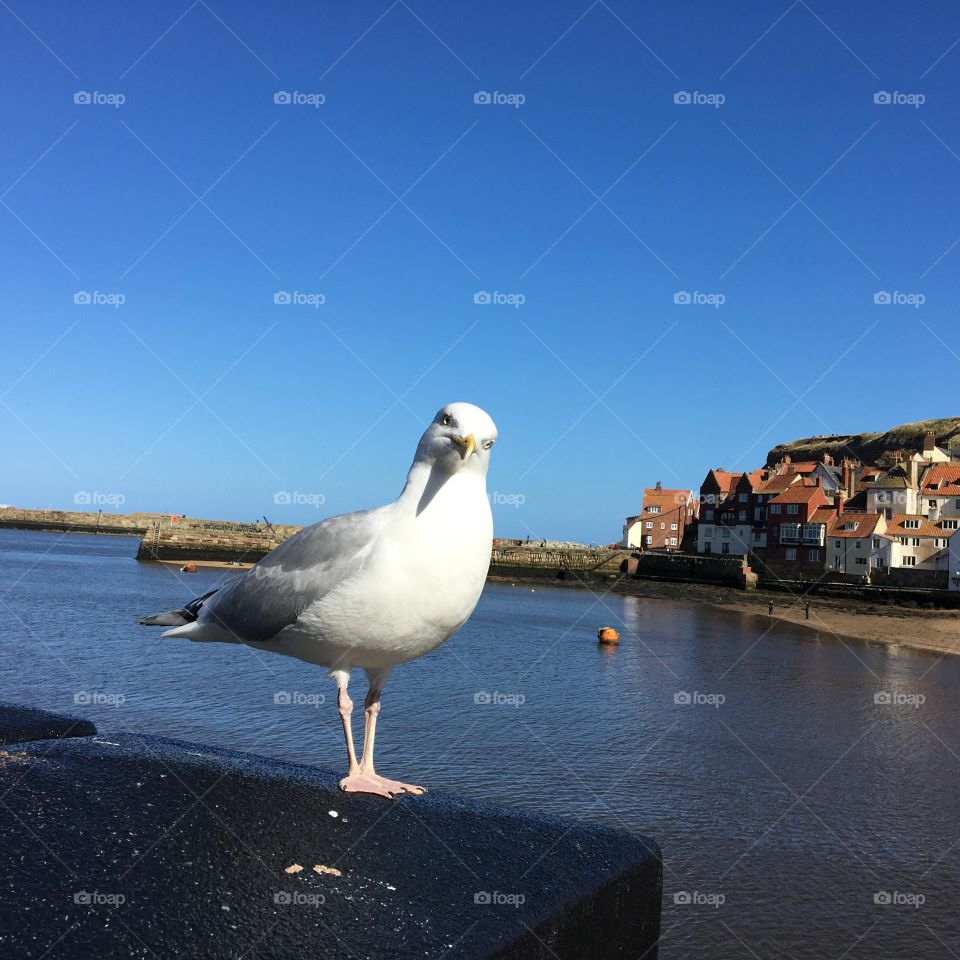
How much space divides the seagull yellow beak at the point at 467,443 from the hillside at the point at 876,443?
14334 cm

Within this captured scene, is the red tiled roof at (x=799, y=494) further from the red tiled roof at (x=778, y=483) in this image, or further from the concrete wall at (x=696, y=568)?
the concrete wall at (x=696, y=568)

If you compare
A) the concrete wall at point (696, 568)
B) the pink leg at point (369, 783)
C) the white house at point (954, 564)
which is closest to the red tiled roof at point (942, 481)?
the white house at point (954, 564)

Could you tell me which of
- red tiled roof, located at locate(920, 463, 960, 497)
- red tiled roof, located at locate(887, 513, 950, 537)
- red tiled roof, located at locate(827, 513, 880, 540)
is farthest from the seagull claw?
red tiled roof, located at locate(920, 463, 960, 497)

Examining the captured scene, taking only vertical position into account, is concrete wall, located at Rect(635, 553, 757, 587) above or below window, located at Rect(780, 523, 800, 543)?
below

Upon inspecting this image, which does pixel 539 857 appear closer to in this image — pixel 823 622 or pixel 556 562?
pixel 823 622

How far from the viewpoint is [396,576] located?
347cm

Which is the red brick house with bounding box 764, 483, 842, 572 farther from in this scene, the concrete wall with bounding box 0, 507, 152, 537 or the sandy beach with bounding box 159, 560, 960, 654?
the concrete wall with bounding box 0, 507, 152, 537

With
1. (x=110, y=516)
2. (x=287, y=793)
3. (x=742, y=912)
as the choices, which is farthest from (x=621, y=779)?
(x=110, y=516)

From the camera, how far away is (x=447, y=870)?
9.14 feet

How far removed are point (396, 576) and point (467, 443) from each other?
61cm

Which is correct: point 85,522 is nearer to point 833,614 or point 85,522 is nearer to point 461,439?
point 833,614

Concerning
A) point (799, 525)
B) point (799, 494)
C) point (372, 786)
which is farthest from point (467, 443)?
point (799, 494)

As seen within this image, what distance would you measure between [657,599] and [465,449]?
70.3 meters

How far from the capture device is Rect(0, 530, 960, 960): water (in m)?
10.5
